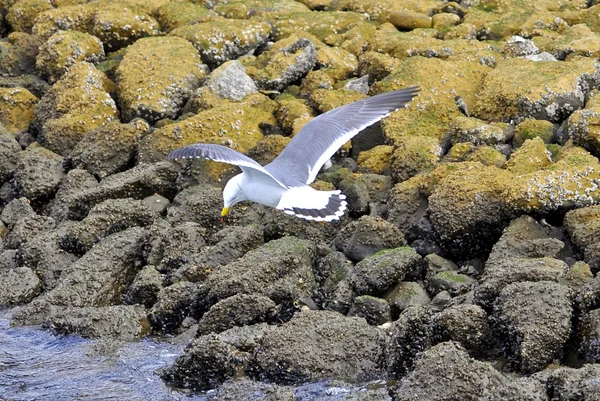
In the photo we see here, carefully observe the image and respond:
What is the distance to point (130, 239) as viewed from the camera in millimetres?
9766

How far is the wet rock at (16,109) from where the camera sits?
13398 mm

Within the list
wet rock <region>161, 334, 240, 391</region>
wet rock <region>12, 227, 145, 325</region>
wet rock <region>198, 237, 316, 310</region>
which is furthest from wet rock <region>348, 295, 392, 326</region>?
wet rock <region>12, 227, 145, 325</region>

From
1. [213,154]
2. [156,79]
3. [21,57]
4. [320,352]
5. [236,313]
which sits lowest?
[320,352]

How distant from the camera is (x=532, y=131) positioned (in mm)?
10375

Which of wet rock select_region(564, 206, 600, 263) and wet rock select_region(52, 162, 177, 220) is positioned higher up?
wet rock select_region(52, 162, 177, 220)

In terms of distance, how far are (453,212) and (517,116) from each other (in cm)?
248

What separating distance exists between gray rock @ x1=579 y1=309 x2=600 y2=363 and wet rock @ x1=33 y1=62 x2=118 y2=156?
282 inches

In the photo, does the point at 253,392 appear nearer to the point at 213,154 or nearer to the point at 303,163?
the point at 213,154

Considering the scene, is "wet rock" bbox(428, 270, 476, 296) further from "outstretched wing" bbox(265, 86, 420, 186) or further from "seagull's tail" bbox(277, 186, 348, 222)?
"outstretched wing" bbox(265, 86, 420, 186)

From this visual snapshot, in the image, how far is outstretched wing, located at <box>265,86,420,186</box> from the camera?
9.41m

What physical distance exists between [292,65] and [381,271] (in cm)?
513

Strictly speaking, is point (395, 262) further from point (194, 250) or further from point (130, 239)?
point (130, 239)

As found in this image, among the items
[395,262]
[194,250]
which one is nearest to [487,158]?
[395,262]

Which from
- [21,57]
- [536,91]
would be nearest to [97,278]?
[536,91]
